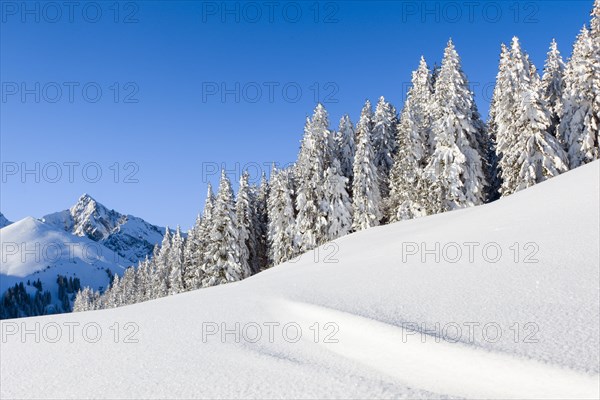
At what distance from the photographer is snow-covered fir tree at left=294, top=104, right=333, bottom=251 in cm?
3534

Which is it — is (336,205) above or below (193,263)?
above

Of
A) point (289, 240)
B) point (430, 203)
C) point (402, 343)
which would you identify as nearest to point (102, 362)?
point (402, 343)

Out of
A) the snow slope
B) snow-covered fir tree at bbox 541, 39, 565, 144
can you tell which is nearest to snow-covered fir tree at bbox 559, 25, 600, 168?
snow-covered fir tree at bbox 541, 39, 565, 144

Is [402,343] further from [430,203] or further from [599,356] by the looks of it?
[430,203]

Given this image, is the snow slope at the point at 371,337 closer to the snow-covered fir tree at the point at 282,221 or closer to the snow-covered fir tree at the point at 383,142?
the snow-covered fir tree at the point at 282,221

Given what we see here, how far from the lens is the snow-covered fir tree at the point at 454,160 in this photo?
29.3 metres

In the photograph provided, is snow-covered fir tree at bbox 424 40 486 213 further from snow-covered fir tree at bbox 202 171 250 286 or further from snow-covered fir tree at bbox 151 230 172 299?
snow-covered fir tree at bbox 151 230 172 299

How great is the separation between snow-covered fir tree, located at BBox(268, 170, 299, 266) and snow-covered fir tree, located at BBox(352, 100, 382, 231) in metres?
5.59

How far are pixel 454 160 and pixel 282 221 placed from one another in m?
15.7

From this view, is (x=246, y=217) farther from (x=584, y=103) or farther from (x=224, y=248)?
(x=584, y=103)

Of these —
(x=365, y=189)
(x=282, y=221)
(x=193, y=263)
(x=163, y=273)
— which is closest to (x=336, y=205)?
(x=365, y=189)

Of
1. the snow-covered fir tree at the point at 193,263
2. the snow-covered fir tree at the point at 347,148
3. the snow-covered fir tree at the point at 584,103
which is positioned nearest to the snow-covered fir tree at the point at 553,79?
the snow-covered fir tree at the point at 584,103

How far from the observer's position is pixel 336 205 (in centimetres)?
3528

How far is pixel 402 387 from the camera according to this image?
3.38m
